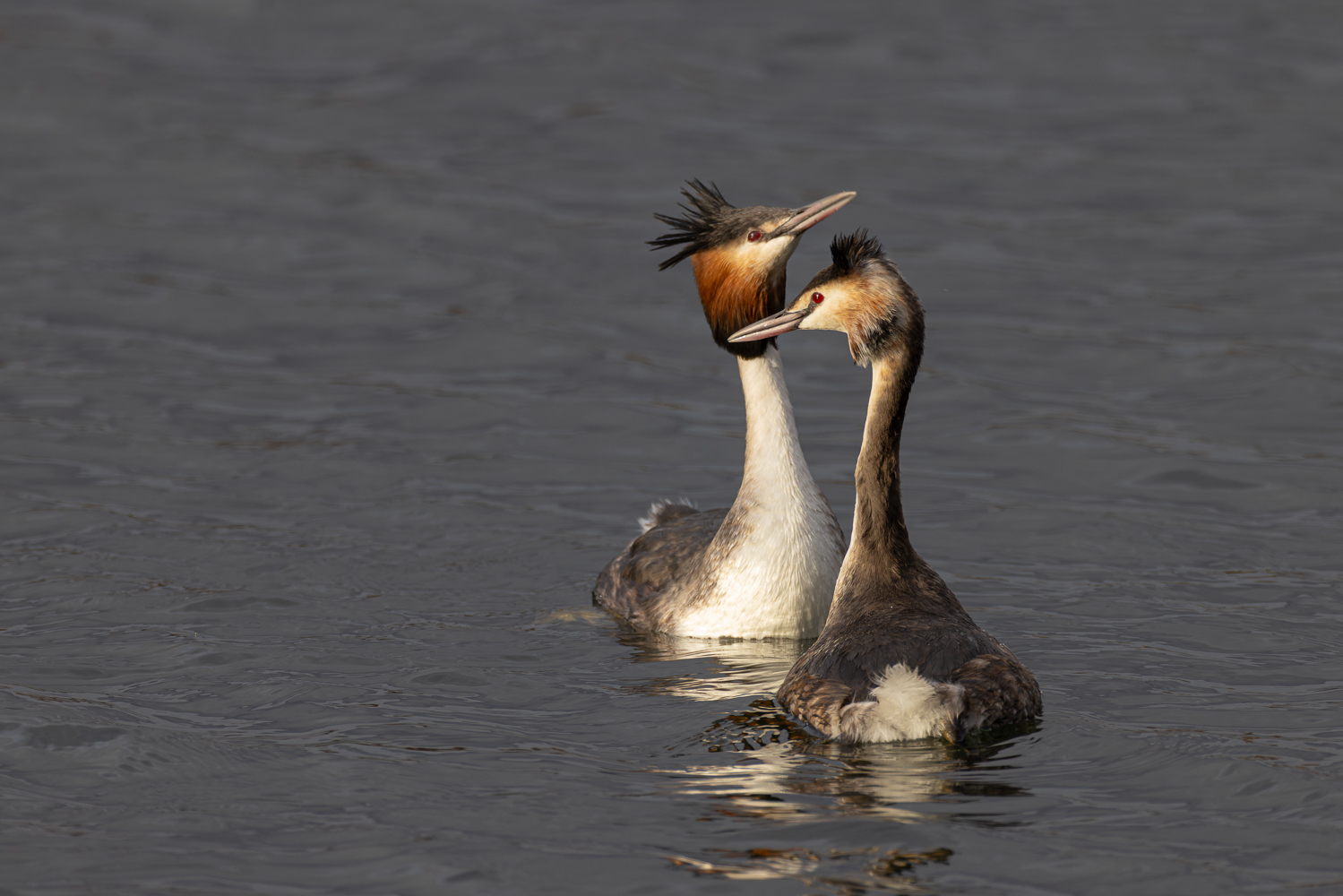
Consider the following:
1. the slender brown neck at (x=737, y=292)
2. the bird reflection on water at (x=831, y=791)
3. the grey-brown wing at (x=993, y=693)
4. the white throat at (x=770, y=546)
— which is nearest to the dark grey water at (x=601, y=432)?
the bird reflection on water at (x=831, y=791)

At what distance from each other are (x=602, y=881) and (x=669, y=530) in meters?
4.40

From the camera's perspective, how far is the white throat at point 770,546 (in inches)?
379

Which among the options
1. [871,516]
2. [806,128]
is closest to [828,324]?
[871,516]

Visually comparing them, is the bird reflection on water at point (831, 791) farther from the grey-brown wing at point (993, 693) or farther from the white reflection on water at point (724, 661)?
the white reflection on water at point (724, 661)

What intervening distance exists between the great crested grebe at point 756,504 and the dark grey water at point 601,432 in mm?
283

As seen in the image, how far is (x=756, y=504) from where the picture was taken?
973cm

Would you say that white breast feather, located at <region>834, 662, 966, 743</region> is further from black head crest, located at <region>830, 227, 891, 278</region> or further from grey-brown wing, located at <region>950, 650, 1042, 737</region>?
black head crest, located at <region>830, 227, 891, 278</region>

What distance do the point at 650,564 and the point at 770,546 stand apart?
0.95m

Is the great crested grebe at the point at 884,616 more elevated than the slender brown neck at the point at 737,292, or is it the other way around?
the slender brown neck at the point at 737,292

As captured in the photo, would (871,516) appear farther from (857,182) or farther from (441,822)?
(857,182)

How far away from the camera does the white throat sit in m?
9.62

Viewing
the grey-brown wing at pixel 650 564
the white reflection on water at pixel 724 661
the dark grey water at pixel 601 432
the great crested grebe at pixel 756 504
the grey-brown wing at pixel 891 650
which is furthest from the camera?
the grey-brown wing at pixel 650 564

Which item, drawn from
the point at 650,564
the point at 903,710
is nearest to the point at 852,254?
the point at 903,710

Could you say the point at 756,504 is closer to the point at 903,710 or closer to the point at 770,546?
the point at 770,546
